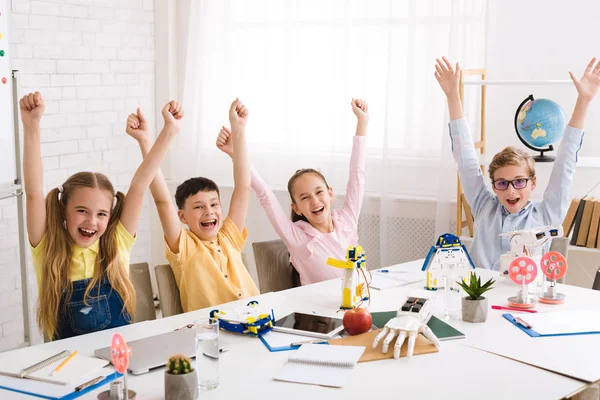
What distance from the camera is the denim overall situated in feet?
7.93

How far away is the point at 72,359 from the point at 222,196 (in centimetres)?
330

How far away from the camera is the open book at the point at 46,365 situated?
70.2 inches

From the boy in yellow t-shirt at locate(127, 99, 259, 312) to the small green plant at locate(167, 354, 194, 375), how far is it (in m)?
1.07

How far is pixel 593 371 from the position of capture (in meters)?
1.88

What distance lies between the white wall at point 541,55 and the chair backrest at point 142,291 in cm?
229

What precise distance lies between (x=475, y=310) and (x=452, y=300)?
0.48 ft

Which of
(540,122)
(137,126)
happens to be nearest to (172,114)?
(137,126)

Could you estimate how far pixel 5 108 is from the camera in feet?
11.3

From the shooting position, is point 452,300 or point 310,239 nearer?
point 452,300

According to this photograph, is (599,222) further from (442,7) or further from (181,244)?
(181,244)

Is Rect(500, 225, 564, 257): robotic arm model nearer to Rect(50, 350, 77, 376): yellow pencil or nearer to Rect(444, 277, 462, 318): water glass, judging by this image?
Rect(444, 277, 462, 318): water glass

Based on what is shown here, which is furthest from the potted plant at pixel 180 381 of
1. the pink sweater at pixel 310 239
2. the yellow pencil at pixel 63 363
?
the pink sweater at pixel 310 239

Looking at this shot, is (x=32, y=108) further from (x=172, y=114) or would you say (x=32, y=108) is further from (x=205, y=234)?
(x=205, y=234)

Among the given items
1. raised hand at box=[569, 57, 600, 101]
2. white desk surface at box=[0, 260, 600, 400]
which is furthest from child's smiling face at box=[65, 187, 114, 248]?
raised hand at box=[569, 57, 600, 101]
